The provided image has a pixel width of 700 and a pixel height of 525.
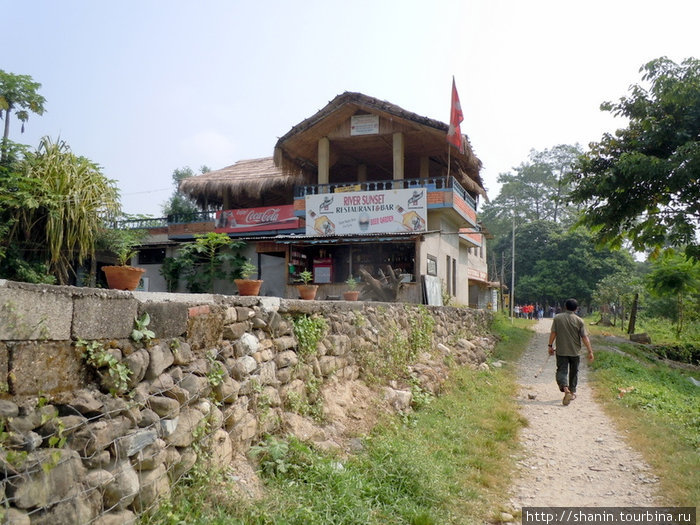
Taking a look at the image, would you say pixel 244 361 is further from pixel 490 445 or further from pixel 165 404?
pixel 490 445

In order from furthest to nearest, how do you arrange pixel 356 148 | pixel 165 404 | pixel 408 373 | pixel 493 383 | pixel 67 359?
pixel 356 148 < pixel 493 383 < pixel 408 373 < pixel 165 404 < pixel 67 359

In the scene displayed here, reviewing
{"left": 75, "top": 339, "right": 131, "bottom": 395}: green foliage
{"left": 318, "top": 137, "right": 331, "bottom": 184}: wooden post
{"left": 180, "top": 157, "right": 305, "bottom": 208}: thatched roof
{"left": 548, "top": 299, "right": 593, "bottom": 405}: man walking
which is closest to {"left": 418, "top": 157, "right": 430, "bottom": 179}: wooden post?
{"left": 318, "top": 137, "right": 331, "bottom": 184}: wooden post

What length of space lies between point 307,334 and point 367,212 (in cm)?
1058

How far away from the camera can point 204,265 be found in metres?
16.1

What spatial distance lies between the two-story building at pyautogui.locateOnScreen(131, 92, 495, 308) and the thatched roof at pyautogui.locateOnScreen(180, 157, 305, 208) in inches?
6.9

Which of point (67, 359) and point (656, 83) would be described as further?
point (656, 83)

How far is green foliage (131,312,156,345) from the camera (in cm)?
268

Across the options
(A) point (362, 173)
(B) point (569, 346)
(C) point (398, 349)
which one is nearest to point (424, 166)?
(A) point (362, 173)

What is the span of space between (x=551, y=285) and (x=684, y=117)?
92.0ft

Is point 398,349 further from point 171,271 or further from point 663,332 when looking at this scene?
point 663,332

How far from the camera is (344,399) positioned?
16.8 feet

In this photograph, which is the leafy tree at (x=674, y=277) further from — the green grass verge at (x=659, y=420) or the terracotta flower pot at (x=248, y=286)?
the terracotta flower pot at (x=248, y=286)

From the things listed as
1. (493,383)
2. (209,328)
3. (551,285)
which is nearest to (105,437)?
(209,328)

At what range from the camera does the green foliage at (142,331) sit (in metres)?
2.68
